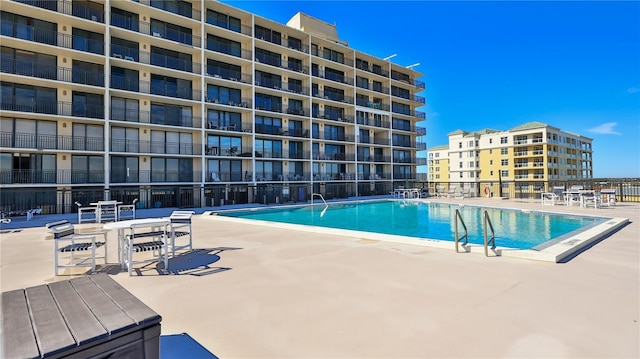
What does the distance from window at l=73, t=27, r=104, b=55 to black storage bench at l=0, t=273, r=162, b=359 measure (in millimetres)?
22089

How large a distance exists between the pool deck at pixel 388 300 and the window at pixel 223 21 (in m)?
22.4

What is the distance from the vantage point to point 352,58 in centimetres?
3212

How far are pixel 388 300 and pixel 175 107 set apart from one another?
2255 centimetres

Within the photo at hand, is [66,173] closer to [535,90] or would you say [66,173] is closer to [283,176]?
[283,176]

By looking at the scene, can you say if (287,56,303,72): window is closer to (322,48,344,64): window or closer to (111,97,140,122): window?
(322,48,344,64): window

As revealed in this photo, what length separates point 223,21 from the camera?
2428 centimetres

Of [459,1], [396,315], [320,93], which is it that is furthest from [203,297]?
[320,93]

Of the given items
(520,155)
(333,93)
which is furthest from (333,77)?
(520,155)

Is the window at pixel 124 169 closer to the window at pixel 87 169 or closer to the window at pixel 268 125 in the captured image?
the window at pixel 87 169

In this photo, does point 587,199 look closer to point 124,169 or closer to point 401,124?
point 401,124

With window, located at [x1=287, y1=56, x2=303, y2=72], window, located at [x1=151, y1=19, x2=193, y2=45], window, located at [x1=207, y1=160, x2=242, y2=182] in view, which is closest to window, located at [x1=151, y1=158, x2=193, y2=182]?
window, located at [x1=207, y1=160, x2=242, y2=182]

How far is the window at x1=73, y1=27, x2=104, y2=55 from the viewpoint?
725 inches

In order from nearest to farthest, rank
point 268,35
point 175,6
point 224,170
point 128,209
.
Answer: point 128,209 → point 175,6 → point 224,170 → point 268,35

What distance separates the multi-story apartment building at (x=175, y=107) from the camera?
17.3 m
